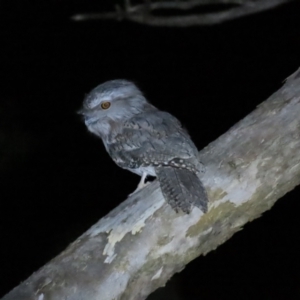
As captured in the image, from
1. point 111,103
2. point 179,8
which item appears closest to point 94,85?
point 111,103

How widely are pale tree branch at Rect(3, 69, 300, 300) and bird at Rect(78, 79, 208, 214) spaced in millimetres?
82

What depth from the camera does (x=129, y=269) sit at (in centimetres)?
291

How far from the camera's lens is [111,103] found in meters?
4.05

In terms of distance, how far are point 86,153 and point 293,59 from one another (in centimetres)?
289

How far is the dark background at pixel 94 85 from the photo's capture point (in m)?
7.33

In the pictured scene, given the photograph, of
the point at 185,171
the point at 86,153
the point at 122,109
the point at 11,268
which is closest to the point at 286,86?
the point at 185,171

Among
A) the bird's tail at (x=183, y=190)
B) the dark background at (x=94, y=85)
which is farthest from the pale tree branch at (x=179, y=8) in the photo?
the dark background at (x=94, y=85)

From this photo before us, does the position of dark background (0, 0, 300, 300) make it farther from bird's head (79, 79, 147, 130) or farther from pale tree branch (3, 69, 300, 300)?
pale tree branch (3, 69, 300, 300)

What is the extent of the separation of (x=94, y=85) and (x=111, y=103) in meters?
3.33

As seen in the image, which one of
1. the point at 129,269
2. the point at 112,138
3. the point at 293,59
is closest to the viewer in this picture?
the point at 129,269

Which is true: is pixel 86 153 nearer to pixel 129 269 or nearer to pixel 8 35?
pixel 8 35

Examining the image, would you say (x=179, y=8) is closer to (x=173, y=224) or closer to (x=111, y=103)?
(x=111, y=103)

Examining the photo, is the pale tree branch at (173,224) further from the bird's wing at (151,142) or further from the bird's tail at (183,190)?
the bird's wing at (151,142)

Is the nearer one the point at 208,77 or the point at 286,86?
the point at 286,86
